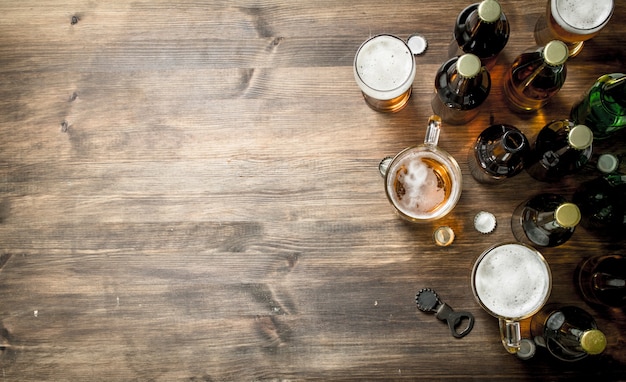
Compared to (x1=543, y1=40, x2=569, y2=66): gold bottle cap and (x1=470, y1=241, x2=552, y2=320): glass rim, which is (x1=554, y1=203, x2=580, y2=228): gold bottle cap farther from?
(x1=543, y1=40, x2=569, y2=66): gold bottle cap

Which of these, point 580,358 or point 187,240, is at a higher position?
point 187,240

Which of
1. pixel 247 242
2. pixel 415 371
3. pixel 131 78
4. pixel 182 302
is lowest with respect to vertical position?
pixel 415 371

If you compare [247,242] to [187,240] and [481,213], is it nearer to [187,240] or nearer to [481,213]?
[187,240]

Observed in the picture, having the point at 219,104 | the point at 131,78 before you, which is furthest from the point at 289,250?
the point at 131,78

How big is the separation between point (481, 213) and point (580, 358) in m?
0.43

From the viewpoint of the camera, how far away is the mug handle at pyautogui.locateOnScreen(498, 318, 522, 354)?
1196 millimetres

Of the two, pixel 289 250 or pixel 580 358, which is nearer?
pixel 580 358

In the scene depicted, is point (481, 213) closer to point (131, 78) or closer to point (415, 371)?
point (415, 371)

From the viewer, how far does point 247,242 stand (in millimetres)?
1405

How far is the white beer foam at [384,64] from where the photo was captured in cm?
130

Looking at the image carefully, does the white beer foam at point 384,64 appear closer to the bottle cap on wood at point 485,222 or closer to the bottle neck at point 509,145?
the bottle neck at point 509,145

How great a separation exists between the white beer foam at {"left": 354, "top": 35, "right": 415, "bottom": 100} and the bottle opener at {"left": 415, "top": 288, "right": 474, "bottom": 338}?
53 centimetres

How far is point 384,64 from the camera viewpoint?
52.1 inches

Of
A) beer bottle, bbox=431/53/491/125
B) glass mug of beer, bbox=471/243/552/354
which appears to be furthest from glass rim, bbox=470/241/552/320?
beer bottle, bbox=431/53/491/125
